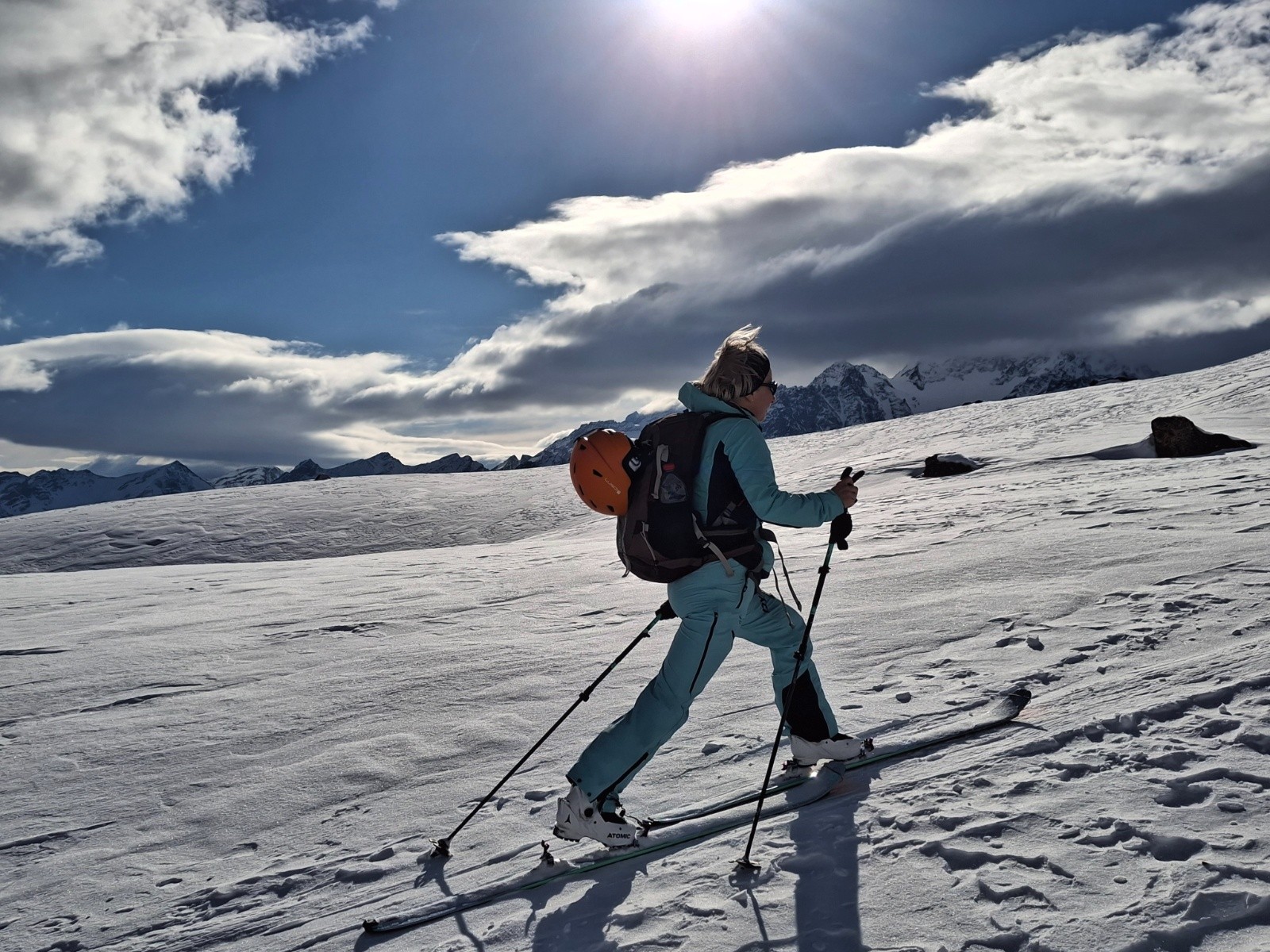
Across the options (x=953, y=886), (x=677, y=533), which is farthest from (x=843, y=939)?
(x=677, y=533)

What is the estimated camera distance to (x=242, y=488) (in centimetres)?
2912

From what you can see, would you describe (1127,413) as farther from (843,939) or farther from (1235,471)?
(843,939)

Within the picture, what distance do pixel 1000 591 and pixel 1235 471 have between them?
6384mm

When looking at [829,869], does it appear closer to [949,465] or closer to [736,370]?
[736,370]

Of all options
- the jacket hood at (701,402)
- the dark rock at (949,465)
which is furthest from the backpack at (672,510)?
the dark rock at (949,465)

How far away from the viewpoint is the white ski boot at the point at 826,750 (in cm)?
362

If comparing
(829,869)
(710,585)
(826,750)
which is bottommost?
(829,869)

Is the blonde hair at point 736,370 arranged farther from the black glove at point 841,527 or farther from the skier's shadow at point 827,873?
the skier's shadow at point 827,873

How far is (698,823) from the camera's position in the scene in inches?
132

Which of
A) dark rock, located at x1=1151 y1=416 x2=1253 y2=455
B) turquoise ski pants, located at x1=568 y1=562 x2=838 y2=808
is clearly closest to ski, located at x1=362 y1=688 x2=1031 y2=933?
turquoise ski pants, located at x1=568 y1=562 x2=838 y2=808

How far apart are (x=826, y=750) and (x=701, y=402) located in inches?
69.6

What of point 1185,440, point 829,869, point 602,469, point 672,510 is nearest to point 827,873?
point 829,869

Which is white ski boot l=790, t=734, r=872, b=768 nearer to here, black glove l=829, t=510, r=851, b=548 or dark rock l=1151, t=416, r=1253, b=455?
black glove l=829, t=510, r=851, b=548

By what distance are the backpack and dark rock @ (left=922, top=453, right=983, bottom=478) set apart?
14688 mm
